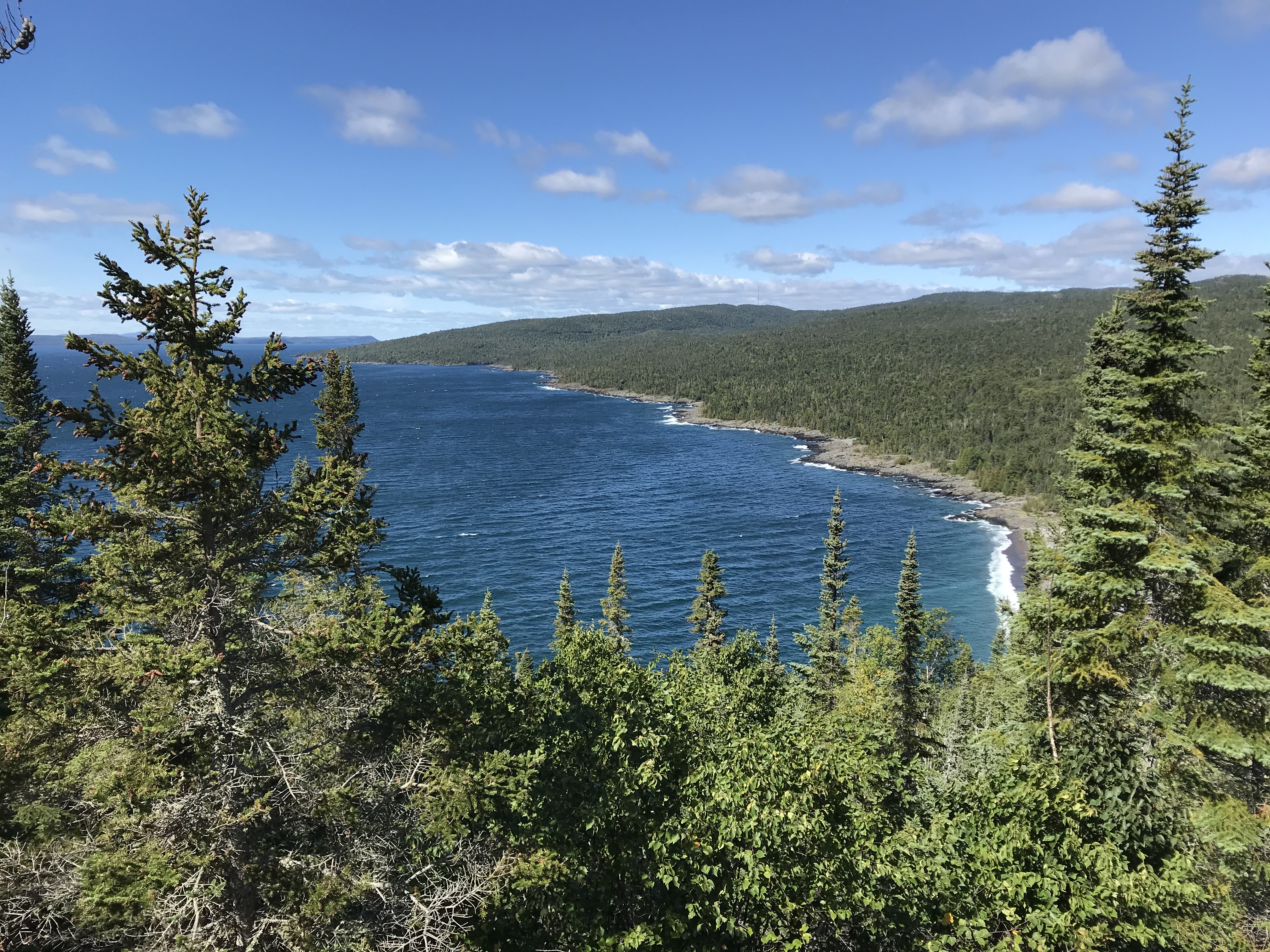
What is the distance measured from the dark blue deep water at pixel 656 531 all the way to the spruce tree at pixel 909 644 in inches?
936

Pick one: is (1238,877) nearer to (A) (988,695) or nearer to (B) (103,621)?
(B) (103,621)

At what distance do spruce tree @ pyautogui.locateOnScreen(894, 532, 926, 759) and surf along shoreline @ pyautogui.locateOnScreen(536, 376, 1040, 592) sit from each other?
46822mm

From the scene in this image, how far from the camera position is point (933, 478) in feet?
458

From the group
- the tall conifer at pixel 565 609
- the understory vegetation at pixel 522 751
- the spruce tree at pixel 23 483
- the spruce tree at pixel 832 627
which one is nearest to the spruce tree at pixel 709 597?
the spruce tree at pixel 832 627

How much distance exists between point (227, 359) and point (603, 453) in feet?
476

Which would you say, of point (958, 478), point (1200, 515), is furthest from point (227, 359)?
point (958, 478)

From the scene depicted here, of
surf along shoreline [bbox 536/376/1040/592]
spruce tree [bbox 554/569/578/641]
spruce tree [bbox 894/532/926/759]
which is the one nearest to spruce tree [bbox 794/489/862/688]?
spruce tree [bbox 894/532/926/759]

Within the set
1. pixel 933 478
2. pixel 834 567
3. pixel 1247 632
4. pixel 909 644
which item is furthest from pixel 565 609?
pixel 933 478

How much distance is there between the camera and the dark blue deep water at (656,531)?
231 ft

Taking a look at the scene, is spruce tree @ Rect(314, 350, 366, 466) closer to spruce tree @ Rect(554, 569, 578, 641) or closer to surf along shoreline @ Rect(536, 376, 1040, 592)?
spruce tree @ Rect(554, 569, 578, 641)

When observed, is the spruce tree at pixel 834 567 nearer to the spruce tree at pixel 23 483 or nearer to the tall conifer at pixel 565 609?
the tall conifer at pixel 565 609

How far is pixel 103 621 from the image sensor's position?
9.73 meters

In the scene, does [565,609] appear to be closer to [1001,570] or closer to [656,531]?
[656,531]

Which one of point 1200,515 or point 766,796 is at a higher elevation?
point 1200,515
